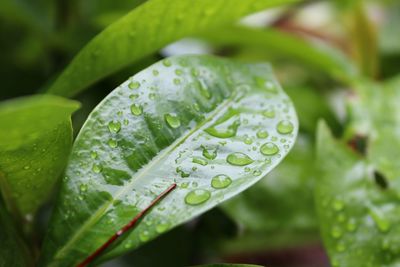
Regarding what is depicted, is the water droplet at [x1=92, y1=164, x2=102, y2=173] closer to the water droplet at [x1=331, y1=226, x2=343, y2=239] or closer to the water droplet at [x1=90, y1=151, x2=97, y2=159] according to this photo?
the water droplet at [x1=90, y1=151, x2=97, y2=159]

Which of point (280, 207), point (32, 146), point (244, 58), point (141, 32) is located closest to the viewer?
point (32, 146)

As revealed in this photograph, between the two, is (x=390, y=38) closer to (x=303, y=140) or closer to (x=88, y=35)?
(x=303, y=140)

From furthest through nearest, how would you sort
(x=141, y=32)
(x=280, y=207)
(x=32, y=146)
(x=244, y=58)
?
(x=244, y=58) < (x=280, y=207) < (x=141, y=32) < (x=32, y=146)

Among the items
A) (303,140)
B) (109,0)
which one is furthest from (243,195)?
(109,0)

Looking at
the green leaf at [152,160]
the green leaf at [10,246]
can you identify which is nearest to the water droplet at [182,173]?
the green leaf at [152,160]

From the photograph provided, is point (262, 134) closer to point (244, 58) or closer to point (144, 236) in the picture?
point (144, 236)

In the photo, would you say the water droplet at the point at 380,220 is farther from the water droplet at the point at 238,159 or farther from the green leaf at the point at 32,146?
the green leaf at the point at 32,146

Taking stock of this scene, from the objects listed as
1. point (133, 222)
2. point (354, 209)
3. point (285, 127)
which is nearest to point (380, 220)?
point (354, 209)
